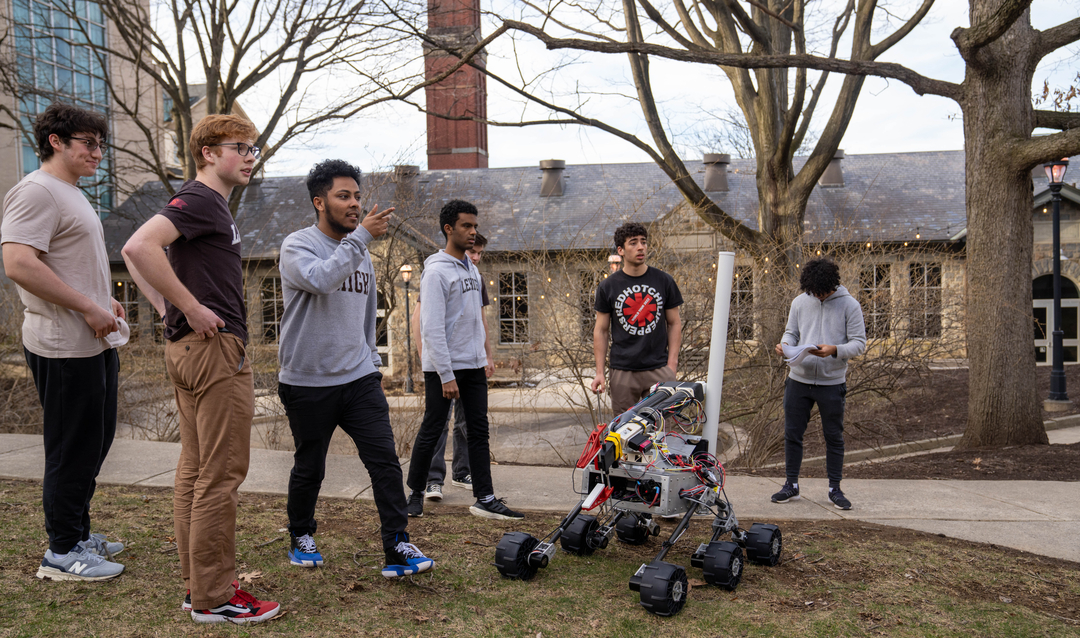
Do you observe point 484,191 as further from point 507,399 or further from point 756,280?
point 756,280

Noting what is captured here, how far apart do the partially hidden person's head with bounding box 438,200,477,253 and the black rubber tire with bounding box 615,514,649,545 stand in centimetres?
192

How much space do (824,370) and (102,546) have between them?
4.50m

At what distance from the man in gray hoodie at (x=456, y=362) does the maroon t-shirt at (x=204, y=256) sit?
1712mm

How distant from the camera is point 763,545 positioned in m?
3.86

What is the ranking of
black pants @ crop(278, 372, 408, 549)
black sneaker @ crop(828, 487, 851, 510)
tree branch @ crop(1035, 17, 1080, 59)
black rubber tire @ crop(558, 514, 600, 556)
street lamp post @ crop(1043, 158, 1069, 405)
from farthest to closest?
street lamp post @ crop(1043, 158, 1069, 405)
tree branch @ crop(1035, 17, 1080, 59)
black sneaker @ crop(828, 487, 851, 510)
black rubber tire @ crop(558, 514, 600, 556)
black pants @ crop(278, 372, 408, 549)

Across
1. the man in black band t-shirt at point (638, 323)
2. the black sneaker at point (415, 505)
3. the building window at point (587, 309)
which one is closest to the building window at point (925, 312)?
the building window at point (587, 309)

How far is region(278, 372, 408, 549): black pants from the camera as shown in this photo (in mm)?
3588

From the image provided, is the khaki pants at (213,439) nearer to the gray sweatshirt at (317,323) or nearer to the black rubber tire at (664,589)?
the gray sweatshirt at (317,323)

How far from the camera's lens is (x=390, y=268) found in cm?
2341

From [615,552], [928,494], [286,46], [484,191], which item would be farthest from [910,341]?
[484,191]

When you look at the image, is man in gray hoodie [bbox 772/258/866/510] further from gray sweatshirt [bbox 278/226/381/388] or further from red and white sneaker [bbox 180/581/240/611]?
red and white sneaker [bbox 180/581/240/611]

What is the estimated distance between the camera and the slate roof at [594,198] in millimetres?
24875

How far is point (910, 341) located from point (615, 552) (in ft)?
25.4

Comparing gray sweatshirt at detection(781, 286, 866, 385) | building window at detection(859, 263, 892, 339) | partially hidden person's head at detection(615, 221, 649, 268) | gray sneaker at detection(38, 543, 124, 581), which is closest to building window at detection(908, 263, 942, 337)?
building window at detection(859, 263, 892, 339)
